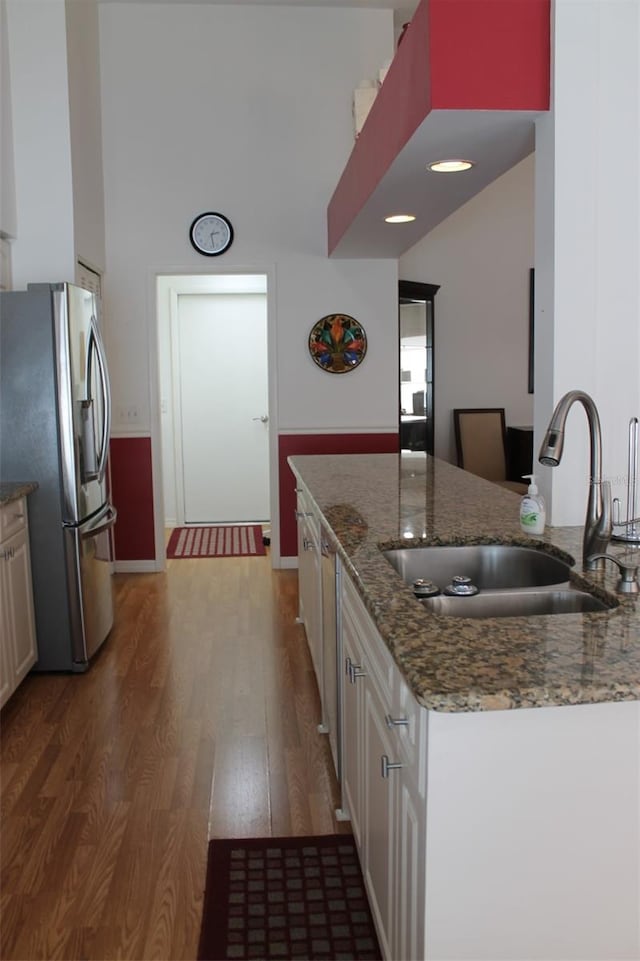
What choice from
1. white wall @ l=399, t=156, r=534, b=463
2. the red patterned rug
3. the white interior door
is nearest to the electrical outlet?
the red patterned rug

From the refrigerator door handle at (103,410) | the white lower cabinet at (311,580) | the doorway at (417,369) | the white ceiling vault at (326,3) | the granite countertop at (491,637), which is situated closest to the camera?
the granite countertop at (491,637)

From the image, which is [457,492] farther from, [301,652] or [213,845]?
[213,845]

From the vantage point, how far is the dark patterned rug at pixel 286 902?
1.90m

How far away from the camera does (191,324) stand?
22.7ft

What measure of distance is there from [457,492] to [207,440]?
4.23 m

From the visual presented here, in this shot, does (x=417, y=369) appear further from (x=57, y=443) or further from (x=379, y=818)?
(x=379, y=818)

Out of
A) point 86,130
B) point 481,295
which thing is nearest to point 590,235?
point 86,130

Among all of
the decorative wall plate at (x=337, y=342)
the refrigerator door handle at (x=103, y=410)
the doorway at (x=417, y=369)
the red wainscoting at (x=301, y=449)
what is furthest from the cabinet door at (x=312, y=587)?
the doorway at (x=417, y=369)

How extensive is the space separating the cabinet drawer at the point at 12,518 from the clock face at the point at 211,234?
100 inches

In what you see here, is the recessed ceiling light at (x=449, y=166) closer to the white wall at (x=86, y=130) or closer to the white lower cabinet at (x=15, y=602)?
the white lower cabinet at (x=15, y=602)

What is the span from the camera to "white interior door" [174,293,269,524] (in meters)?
6.91

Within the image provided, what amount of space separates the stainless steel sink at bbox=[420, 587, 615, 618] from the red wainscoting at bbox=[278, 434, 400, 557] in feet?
12.3

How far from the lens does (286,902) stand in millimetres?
2072

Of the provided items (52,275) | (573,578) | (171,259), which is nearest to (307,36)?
(171,259)
